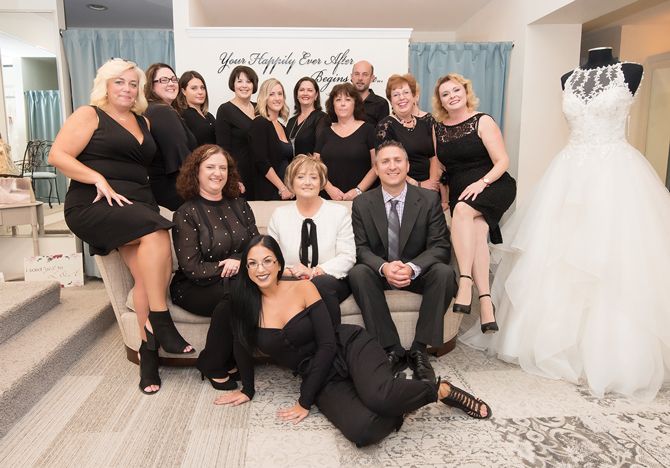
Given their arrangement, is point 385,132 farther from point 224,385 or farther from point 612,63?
point 224,385

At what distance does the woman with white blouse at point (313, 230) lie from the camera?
8.71ft

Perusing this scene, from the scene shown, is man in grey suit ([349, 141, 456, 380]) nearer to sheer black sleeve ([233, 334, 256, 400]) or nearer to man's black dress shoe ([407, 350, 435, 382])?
man's black dress shoe ([407, 350, 435, 382])

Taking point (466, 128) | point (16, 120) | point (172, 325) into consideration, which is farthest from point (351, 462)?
point (16, 120)

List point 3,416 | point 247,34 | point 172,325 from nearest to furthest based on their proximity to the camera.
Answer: point 3,416
point 172,325
point 247,34

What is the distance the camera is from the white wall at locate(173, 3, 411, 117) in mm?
4066

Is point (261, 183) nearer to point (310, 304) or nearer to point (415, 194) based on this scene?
point (415, 194)

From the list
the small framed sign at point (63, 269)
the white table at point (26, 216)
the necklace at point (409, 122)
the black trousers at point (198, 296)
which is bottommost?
the small framed sign at point (63, 269)

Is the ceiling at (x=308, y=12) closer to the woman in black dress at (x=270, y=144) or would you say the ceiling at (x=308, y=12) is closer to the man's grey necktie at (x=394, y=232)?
the woman in black dress at (x=270, y=144)

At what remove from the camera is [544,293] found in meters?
2.53

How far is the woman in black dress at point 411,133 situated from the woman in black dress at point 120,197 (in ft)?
4.70

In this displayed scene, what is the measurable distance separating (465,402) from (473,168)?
130cm

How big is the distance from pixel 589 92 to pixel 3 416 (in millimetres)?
2930

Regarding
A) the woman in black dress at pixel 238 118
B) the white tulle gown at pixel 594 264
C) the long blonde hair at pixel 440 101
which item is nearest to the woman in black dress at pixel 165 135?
the woman in black dress at pixel 238 118

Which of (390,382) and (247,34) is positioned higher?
(247,34)
